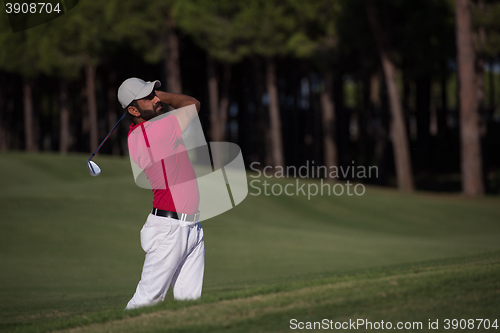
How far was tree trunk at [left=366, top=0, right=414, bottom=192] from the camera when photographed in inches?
938

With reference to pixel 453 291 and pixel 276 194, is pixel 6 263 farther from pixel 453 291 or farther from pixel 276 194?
pixel 276 194

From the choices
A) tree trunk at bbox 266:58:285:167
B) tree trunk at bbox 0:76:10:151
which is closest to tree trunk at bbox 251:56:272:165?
tree trunk at bbox 266:58:285:167

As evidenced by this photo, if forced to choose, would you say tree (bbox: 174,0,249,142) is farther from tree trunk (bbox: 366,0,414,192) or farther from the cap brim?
the cap brim

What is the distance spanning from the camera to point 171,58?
106 ft

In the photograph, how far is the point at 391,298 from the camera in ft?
15.9

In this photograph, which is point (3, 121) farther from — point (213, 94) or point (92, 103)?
point (213, 94)

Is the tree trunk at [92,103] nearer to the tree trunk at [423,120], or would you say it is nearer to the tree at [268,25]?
the tree at [268,25]

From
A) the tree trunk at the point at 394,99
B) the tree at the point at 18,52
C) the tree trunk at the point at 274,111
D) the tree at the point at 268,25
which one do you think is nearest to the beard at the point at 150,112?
the tree trunk at the point at 394,99

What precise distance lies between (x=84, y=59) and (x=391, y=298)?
38.2 metres

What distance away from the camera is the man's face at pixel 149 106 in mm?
4690

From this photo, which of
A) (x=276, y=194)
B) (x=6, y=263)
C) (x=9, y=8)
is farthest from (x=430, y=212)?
(x=9, y=8)

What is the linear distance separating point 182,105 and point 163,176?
0.59m

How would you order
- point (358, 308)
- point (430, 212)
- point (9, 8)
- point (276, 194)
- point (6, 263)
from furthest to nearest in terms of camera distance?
1. point (9, 8)
2. point (276, 194)
3. point (430, 212)
4. point (6, 263)
5. point (358, 308)

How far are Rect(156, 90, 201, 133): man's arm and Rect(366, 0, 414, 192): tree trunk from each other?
66.7 ft
